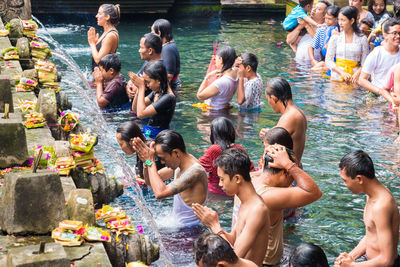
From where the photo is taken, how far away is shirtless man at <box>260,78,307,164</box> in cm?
618

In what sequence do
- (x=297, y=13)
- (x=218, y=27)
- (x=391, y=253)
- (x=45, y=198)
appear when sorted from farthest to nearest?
(x=218, y=27) < (x=297, y=13) < (x=391, y=253) < (x=45, y=198)

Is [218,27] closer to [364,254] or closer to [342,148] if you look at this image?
[342,148]

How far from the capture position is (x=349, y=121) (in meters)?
9.31

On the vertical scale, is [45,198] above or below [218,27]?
above

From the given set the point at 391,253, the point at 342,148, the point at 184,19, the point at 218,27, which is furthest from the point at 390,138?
the point at 184,19

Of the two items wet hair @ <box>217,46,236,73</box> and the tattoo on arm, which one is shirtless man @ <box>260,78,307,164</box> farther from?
wet hair @ <box>217,46,236,73</box>

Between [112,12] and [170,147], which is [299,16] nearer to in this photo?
[112,12]

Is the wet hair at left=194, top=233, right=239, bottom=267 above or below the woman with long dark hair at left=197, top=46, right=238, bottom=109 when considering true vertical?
above

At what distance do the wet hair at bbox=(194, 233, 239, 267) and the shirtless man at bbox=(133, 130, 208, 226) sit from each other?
1.69 m

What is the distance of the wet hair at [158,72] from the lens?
23.6ft

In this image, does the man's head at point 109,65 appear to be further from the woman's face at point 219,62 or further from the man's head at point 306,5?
the man's head at point 306,5

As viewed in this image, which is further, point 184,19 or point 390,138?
point 184,19

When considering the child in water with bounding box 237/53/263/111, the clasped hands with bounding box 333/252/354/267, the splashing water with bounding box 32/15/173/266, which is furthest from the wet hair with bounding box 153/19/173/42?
the clasped hands with bounding box 333/252/354/267

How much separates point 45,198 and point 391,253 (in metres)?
2.48
